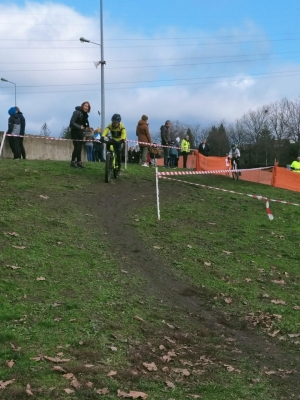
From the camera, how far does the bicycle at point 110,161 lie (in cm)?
1484

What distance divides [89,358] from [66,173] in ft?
36.4

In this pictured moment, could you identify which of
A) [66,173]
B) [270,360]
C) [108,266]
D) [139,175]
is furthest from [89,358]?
[139,175]

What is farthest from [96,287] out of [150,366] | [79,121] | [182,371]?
[79,121]

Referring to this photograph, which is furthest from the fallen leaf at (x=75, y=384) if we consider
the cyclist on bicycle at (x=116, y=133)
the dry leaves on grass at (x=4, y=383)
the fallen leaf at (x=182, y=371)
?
the cyclist on bicycle at (x=116, y=133)

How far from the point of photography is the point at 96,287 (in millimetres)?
7676

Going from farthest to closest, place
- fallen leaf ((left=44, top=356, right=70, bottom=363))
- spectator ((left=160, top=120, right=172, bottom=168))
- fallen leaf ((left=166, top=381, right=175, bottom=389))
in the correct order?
spectator ((left=160, top=120, right=172, bottom=168)), fallen leaf ((left=44, top=356, right=70, bottom=363)), fallen leaf ((left=166, top=381, right=175, bottom=389))

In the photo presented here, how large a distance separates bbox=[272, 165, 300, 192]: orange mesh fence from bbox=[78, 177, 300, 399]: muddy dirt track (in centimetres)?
1073

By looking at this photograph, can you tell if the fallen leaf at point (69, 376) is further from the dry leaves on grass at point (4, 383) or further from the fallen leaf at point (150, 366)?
the fallen leaf at point (150, 366)

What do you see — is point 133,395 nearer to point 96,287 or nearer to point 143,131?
point 96,287

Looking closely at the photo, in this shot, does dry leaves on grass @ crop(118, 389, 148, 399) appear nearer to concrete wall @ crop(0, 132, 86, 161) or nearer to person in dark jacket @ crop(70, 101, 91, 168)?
person in dark jacket @ crop(70, 101, 91, 168)

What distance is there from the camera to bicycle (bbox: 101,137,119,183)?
584 inches

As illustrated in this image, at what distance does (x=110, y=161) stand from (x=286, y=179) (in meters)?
10.4

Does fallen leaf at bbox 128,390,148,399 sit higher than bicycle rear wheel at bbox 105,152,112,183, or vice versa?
bicycle rear wheel at bbox 105,152,112,183

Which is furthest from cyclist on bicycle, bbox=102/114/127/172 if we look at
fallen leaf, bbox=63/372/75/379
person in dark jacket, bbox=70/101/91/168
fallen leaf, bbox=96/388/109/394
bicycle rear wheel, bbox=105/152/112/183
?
fallen leaf, bbox=96/388/109/394
